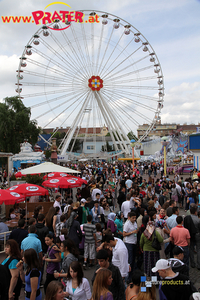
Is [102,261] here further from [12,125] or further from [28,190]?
[12,125]

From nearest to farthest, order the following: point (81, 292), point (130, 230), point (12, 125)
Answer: point (81, 292) < point (130, 230) < point (12, 125)

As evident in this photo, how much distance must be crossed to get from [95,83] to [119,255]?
27253mm

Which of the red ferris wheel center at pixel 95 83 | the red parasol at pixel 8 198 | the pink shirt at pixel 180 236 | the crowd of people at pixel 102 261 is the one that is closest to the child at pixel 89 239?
the crowd of people at pixel 102 261

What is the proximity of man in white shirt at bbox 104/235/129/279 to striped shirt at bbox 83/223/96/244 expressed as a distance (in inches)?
65.8

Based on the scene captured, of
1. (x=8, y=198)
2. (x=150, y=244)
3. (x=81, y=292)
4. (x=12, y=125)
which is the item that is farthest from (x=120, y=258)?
(x=12, y=125)

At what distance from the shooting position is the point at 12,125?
3222 centimetres

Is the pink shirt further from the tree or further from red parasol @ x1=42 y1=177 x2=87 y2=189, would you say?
the tree

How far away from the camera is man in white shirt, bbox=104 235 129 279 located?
13.5 feet

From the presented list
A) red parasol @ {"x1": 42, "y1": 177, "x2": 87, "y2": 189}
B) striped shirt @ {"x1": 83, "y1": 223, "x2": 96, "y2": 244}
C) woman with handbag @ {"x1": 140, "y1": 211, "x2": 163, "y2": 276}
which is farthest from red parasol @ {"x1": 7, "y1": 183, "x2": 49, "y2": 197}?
woman with handbag @ {"x1": 140, "y1": 211, "x2": 163, "y2": 276}

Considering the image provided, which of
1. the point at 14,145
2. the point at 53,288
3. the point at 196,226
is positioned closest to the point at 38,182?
the point at 196,226

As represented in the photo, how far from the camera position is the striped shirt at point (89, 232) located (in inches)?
230

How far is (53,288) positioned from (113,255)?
159cm

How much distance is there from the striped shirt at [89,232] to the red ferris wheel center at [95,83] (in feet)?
83.3

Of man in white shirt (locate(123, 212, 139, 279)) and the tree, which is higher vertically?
the tree
